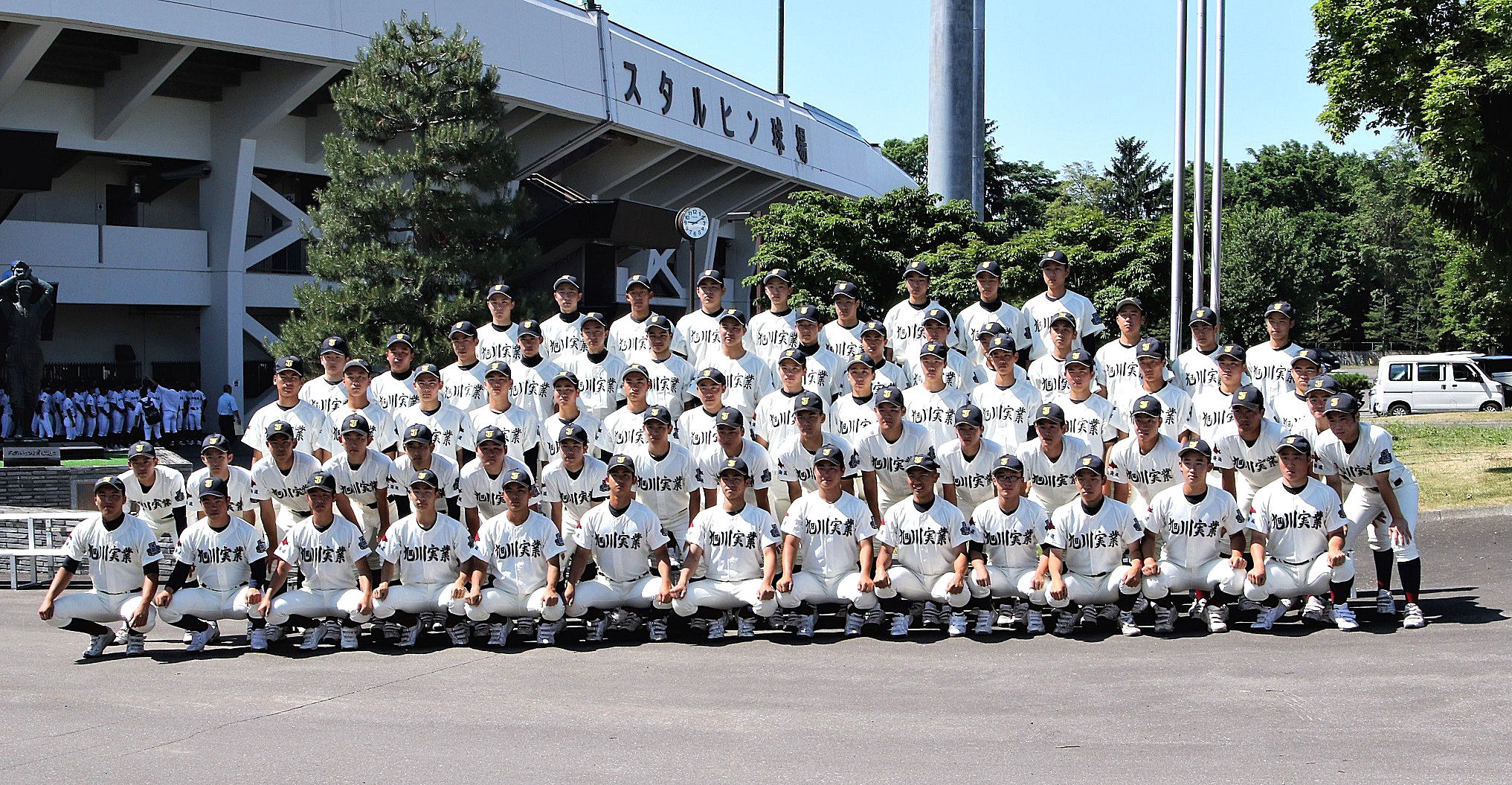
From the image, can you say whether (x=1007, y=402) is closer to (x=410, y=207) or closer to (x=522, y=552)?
(x=522, y=552)

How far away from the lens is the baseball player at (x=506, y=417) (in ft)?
36.7

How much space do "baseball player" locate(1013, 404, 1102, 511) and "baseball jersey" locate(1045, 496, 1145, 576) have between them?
19.2 inches

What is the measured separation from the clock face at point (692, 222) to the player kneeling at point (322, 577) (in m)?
20.1

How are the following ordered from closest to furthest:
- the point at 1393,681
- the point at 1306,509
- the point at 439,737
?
the point at 439,737 → the point at 1393,681 → the point at 1306,509

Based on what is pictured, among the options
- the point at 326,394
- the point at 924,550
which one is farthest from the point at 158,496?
the point at 924,550

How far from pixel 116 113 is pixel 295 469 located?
21247 mm

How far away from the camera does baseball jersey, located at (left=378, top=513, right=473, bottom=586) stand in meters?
9.91

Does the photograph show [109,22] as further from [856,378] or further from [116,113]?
[856,378]

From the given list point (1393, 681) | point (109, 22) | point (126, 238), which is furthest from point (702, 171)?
point (1393, 681)

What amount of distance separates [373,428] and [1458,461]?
53.6ft

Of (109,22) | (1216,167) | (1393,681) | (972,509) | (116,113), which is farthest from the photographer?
(116,113)

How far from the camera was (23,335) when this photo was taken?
759 inches

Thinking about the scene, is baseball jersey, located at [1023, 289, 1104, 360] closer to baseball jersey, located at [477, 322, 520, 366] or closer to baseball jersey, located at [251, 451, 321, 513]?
baseball jersey, located at [477, 322, 520, 366]

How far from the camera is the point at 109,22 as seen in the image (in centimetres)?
2419
